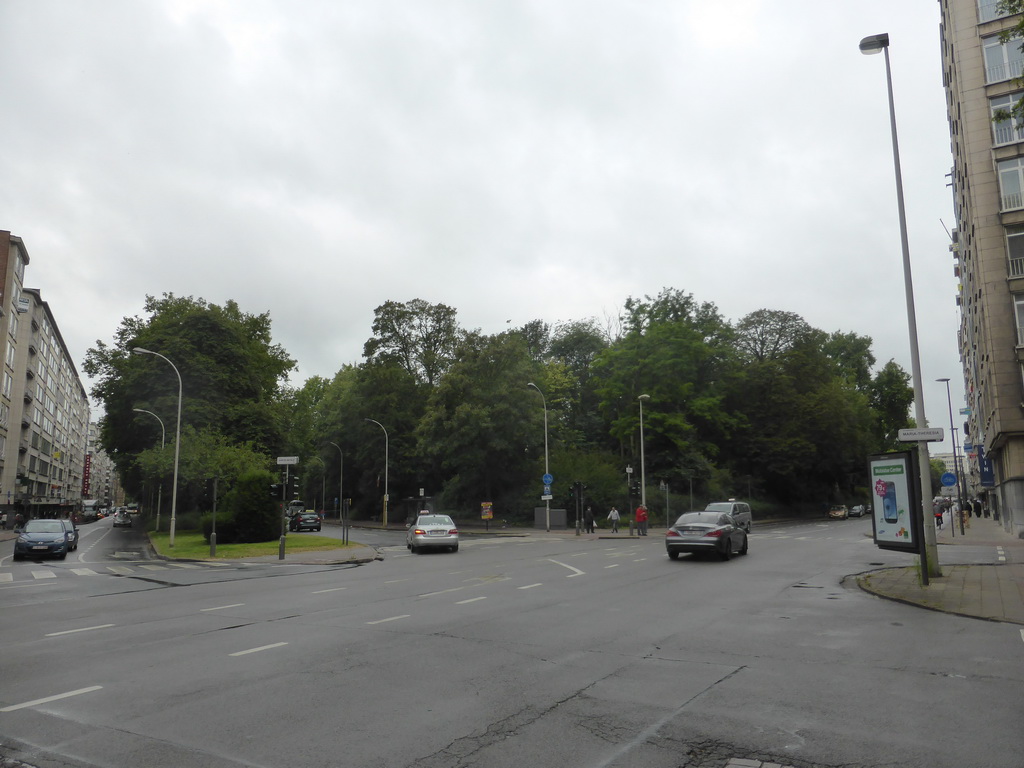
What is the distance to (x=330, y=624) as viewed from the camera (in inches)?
418

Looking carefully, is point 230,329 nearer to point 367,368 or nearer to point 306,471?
point 367,368

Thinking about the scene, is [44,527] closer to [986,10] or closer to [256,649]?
[256,649]

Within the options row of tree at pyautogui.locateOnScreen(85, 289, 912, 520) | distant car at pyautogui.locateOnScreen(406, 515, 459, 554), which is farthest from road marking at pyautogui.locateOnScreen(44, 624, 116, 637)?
row of tree at pyautogui.locateOnScreen(85, 289, 912, 520)

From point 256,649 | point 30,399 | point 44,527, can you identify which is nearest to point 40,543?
point 44,527

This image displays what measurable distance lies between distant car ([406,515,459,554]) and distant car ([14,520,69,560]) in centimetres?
1314

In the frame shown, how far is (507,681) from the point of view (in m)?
7.11

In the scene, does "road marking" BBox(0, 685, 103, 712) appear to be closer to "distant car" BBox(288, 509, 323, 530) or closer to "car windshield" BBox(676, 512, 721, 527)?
"car windshield" BBox(676, 512, 721, 527)

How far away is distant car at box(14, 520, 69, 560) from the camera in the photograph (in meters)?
27.3

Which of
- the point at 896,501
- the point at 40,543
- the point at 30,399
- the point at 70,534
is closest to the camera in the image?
the point at 896,501

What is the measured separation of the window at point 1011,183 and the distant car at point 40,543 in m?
42.4

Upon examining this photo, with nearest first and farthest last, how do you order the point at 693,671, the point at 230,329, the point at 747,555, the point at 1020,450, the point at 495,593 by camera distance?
the point at 693,671
the point at 495,593
the point at 747,555
the point at 1020,450
the point at 230,329

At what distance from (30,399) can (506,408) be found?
2297 inches

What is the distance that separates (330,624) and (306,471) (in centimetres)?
7596

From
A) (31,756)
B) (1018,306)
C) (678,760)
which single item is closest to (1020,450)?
(1018,306)
